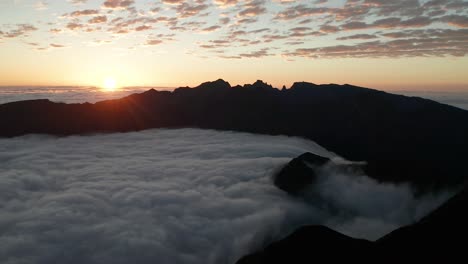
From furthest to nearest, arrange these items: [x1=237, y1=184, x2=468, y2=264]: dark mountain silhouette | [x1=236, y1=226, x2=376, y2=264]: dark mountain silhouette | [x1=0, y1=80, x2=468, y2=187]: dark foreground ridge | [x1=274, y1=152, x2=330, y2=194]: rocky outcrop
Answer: [x1=0, y1=80, x2=468, y2=187]: dark foreground ridge → [x1=274, y1=152, x2=330, y2=194]: rocky outcrop → [x1=236, y1=226, x2=376, y2=264]: dark mountain silhouette → [x1=237, y1=184, x2=468, y2=264]: dark mountain silhouette

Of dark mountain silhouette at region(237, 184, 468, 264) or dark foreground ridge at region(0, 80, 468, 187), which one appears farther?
dark foreground ridge at region(0, 80, 468, 187)

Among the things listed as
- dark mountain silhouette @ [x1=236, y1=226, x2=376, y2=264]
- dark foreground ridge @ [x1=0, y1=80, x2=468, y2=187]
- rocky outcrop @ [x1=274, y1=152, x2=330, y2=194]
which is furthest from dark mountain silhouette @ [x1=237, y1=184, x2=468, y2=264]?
dark foreground ridge @ [x1=0, y1=80, x2=468, y2=187]

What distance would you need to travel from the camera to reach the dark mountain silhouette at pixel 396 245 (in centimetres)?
3109

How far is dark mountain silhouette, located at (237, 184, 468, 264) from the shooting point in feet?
102

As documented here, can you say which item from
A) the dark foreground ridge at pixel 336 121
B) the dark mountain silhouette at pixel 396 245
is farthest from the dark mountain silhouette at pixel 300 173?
the dark foreground ridge at pixel 336 121

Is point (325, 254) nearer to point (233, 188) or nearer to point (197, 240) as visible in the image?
point (197, 240)

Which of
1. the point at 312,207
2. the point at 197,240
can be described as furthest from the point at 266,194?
the point at 197,240

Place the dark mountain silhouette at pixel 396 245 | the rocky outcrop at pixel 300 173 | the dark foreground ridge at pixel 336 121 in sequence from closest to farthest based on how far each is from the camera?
the dark mountain silhouette at pixel 396 245, the rocky outcrop at pixel 300 173, the dark foreground ridge at pixel 336 121

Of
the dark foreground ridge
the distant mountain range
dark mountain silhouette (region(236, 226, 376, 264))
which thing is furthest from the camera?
the dark foreground ridge

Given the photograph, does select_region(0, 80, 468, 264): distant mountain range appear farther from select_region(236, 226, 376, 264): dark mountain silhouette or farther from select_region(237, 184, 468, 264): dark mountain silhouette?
select_region(237, 184, 468, 264): dark mountain silhouette

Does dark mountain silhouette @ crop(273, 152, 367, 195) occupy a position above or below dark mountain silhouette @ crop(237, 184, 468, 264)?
below

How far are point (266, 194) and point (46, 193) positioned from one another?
198 feet

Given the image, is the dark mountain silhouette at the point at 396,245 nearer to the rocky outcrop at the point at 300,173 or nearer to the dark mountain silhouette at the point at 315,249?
the dark mountain silhouette at the point at 315,249

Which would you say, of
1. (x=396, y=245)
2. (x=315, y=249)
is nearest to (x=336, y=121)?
(x=315, y=249)
